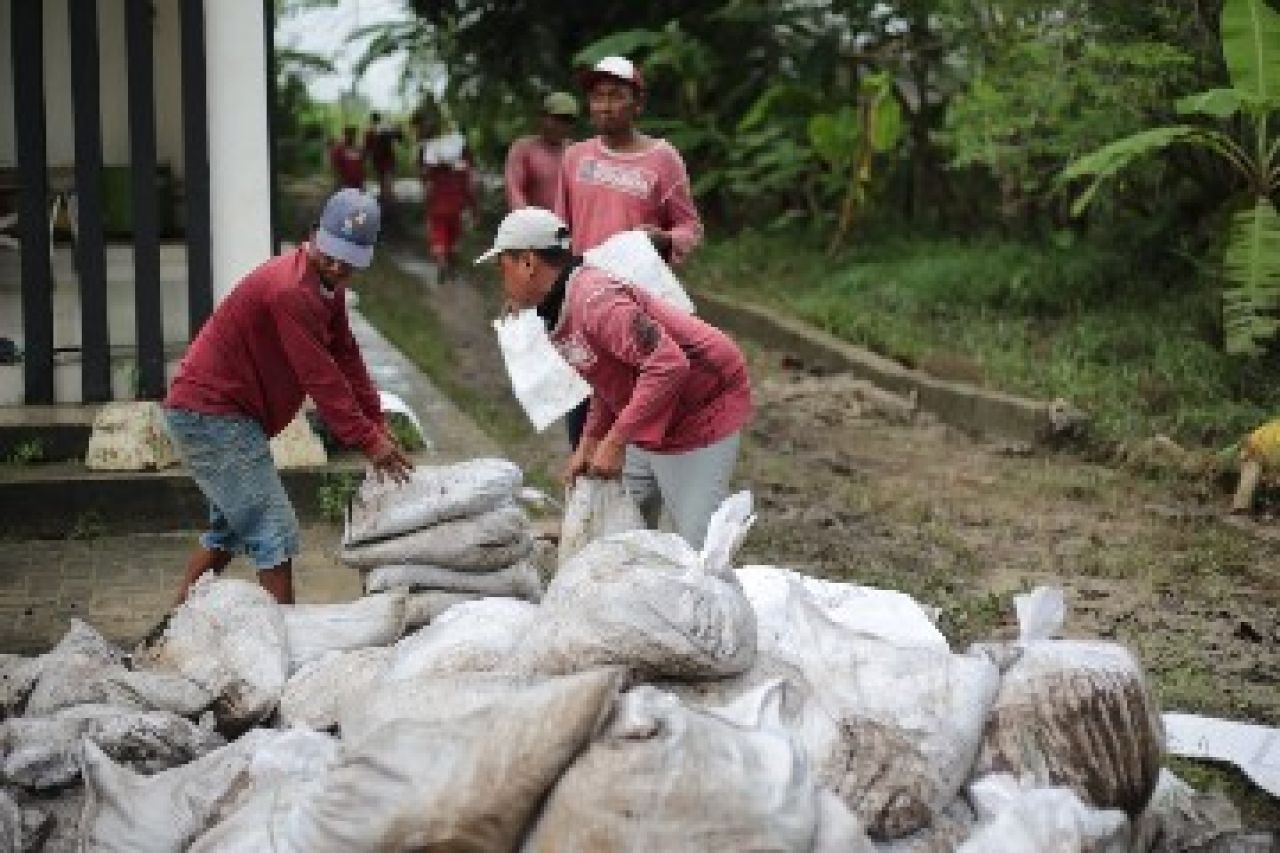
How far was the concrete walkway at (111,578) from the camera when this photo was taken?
6.38m

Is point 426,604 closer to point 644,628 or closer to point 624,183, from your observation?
point 644,628

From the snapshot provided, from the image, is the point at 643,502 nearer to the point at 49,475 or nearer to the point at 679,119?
the point at 49,475

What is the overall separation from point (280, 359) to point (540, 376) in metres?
0.97

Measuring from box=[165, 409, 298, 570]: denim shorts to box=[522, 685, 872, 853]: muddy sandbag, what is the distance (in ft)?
8.73

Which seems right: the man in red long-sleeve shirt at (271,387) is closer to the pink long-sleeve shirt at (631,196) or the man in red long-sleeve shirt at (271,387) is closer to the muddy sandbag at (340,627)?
the muddy sandbag at (340,627)

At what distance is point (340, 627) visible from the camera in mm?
4977

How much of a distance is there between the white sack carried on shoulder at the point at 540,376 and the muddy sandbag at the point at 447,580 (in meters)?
0.80

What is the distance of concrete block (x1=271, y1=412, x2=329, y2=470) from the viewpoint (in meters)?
7.83

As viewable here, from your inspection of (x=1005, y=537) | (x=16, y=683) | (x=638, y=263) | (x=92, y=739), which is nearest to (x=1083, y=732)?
(x=92, y=739)

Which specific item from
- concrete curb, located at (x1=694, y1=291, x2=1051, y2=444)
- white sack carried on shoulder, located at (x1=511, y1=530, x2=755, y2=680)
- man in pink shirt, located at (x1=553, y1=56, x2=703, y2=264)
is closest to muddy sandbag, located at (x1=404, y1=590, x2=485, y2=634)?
white sack carried on shoulder, located at (x1=511, y1=530, x2=755, y2=680)

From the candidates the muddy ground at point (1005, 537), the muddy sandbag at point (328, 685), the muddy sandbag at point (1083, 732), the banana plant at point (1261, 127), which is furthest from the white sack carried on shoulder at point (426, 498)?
the banana plant at point (1261, 127)

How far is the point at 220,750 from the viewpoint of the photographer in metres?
4.17

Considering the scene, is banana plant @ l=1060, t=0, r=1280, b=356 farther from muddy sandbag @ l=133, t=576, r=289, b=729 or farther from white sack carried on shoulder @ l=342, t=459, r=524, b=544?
muddy sandbag @ l=133, t=576, r=289, b=729

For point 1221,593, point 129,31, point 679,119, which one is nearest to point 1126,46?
point 1221,593
